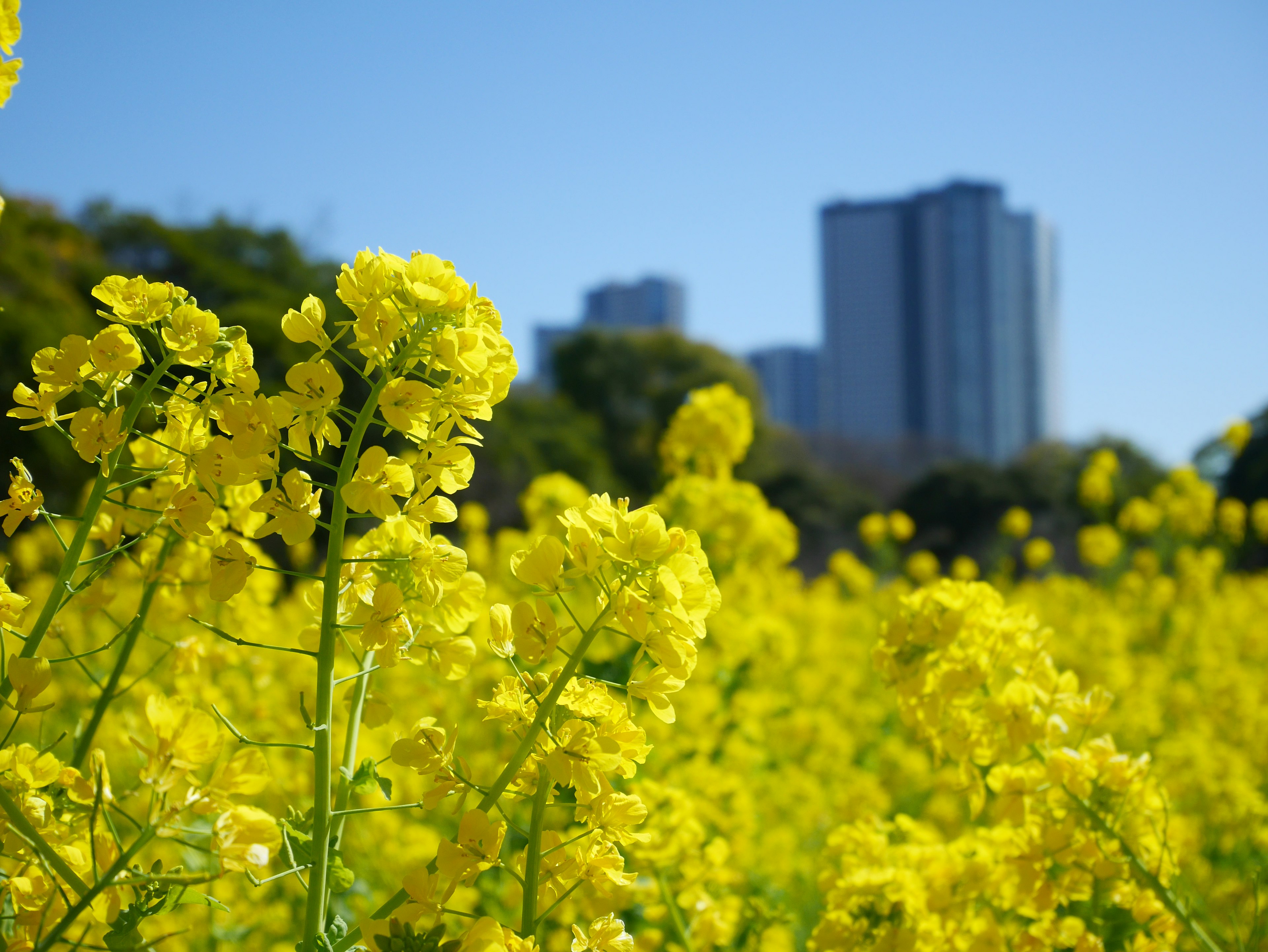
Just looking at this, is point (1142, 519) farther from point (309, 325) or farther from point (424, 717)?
point (309, 325)

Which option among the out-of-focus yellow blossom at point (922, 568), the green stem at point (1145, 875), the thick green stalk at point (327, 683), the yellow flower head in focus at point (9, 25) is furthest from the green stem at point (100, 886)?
the out-of-focus yellow blossom at point (922, 568)

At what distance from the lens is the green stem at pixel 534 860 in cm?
98

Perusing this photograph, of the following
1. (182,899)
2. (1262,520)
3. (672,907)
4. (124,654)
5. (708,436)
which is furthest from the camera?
(1262,520)

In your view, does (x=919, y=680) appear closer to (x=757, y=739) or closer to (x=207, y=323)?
(x=207, y=323)

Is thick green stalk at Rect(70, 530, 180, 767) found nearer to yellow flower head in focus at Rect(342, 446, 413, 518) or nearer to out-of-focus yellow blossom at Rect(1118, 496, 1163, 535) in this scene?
yellow flower head in focus at Rect(342, 446, 413, 518)

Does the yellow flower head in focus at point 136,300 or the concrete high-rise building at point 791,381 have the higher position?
the yellow flower head in focus at point 136,300

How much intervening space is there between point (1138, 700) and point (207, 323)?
5.04 meters

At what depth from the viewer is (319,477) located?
2213 millimetres

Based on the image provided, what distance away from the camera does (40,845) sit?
2.79ft

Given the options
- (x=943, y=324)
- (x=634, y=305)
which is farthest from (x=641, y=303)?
(x=943, y=324)

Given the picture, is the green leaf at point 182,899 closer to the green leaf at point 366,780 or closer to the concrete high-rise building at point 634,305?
the green leaf at point 366,780

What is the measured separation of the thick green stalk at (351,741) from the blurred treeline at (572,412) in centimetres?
596

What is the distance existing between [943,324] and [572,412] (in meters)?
39.2

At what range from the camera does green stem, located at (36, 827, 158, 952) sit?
77cm
